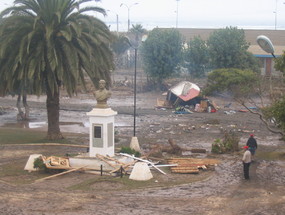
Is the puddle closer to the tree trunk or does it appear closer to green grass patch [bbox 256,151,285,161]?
the tree trunk

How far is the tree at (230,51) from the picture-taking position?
171 ft

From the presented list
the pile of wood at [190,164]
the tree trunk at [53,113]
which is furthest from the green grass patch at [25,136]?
the pile of wood at [190,164]

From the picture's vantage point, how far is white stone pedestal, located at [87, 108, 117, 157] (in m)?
19.0

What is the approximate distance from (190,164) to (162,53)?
36443 millimetres

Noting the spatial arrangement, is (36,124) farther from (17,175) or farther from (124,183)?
(124,183)

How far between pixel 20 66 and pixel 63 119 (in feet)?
45.4

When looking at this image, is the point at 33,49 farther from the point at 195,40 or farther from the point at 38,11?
the point at 195,40

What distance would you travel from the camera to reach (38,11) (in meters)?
25.6

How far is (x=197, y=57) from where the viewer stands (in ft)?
188

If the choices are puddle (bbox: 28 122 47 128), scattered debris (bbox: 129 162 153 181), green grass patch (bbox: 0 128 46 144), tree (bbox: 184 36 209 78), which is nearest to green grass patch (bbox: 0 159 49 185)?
scattered debris (bbox: 129 162 153 181)

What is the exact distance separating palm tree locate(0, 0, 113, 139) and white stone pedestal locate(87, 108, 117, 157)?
5.66m

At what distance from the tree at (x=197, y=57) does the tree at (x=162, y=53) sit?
1.67m

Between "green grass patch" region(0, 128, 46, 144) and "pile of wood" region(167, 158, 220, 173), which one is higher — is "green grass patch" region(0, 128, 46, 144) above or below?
below

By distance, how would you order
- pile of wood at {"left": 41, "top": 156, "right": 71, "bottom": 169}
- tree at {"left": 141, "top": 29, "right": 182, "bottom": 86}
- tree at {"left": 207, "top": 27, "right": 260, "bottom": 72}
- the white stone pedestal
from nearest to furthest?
1. pile of wood at {"left": 41, "top": 156, "right": 71, "bottom": 169}
2. the white stone pedestal
3. tree at {"left": 207, "top": 27, "right": 260, "bottom": 72}
4. tree at {"left": 141, "top": 29, "right": 182, "bottom": 86}
